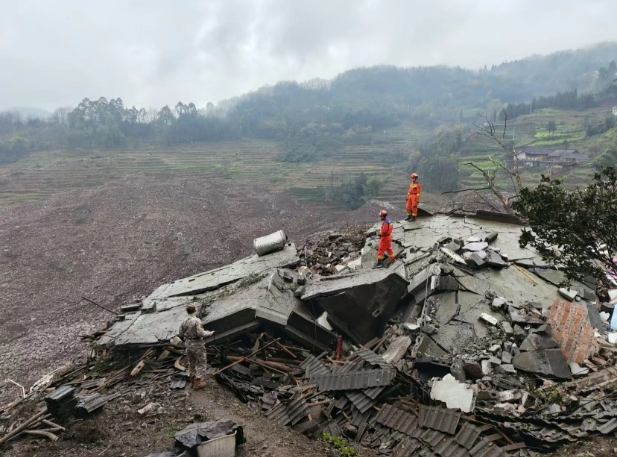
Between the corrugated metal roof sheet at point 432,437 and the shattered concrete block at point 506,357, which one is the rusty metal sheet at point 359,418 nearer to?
the corrugated metal roof sheet at point 432,437

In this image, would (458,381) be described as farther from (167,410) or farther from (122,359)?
(122,359)

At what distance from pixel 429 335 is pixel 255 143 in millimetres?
61462

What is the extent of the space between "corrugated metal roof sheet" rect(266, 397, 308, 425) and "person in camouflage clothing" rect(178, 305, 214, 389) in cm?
111

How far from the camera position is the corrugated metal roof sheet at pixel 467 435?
A: 4996 mm

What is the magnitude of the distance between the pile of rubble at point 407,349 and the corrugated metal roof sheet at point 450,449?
0.05 feet

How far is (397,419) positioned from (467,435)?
2.87ft

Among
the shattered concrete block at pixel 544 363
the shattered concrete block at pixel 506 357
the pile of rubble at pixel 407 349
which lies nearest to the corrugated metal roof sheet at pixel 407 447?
the pile of rubble at pixel 407 349

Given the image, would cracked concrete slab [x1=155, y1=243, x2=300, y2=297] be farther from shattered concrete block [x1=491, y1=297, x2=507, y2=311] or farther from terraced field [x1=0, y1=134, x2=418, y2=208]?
terraced field [x1=0, y1=134, x2=418, y2=208]

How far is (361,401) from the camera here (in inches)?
232

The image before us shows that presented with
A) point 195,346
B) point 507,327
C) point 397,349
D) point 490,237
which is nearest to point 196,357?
point 195,346

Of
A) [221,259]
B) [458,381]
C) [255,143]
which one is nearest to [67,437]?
[458,381]

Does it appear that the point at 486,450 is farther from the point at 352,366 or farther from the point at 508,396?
the point at 352,366

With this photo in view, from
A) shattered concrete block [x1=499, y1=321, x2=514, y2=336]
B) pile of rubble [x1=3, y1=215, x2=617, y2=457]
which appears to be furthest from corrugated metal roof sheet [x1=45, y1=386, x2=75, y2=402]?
shattered concrete block [x1=499, y1=321, x2=514, y2=336]

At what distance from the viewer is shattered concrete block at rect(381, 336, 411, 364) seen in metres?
7.01
